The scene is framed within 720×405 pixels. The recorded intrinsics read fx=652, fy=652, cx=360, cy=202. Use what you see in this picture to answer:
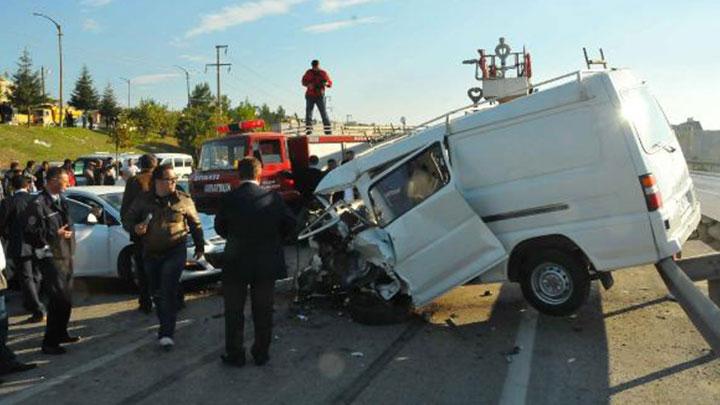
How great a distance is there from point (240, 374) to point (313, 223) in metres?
2.30

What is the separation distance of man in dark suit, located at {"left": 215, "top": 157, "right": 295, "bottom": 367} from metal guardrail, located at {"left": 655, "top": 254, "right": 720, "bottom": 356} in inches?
127

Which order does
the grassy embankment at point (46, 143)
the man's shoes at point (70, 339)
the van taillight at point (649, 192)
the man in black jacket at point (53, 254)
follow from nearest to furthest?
the van taillight at point (649, 192) → the man in black jacket at point (53, 254) → the man's shoes at point (70, 339) → the grassy embankment at point (46, 143)

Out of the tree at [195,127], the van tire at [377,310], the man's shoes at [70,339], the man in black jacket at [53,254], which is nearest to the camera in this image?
the man in black jacket at [53,254]

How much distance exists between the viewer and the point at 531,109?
614 centimetres

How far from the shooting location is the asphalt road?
480cm

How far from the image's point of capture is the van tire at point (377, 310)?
22.0 feet

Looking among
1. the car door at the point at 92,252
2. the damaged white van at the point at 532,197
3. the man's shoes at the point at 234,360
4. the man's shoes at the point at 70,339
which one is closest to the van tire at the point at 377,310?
the damaged white van at the point at 532,197

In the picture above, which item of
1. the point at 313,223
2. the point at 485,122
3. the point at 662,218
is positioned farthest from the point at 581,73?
the point at 313,223

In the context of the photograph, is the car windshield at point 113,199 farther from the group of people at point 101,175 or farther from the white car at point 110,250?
the group of people at point 101,175

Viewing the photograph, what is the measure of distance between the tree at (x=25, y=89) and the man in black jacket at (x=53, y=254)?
60.7 meters

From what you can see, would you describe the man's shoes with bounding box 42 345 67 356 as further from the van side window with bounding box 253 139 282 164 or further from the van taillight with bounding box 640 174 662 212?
the van side window with bounding box 253 139 282 164

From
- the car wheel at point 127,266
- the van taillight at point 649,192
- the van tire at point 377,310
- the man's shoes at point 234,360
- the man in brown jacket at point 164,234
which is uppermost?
the van taillight at point 649,192

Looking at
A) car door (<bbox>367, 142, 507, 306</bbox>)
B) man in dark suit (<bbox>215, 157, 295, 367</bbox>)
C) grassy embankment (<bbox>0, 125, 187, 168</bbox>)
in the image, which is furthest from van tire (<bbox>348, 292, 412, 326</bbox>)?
grassy embankment (<bbox>0, 125, 187, 168</bbox>)

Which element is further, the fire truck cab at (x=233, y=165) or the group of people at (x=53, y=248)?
the fire truck cab at (x=233, y=165)
